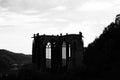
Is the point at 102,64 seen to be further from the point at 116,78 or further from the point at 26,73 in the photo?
the point at 26,73

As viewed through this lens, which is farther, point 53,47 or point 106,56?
point 53,47

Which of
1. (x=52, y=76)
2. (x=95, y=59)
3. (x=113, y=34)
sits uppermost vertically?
(x=113, y=34)

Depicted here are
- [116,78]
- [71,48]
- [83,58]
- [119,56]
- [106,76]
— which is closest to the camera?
[116,78]

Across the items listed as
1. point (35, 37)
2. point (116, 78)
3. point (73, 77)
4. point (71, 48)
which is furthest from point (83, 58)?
point (116, 78)

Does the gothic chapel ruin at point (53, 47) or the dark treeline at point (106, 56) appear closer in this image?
the dark treeline at point (106, 56)

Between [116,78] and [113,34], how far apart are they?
10387 mm

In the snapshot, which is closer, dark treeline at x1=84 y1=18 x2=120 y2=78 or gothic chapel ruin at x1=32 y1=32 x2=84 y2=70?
dark treeline at x1=84 y1=18 x2=120 y2=78

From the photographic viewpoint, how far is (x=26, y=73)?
1515 inches

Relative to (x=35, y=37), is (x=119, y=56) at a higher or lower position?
lower

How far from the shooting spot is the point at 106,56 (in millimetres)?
30844

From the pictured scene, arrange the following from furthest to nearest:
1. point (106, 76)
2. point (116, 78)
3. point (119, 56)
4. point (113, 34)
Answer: point (113, 34) < point (119, 56) < point (106, 76) < point (116, 78)

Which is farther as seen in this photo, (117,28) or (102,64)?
(117,28)

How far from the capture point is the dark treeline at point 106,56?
27759 mm

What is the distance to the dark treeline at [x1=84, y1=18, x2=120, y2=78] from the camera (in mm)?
27759
